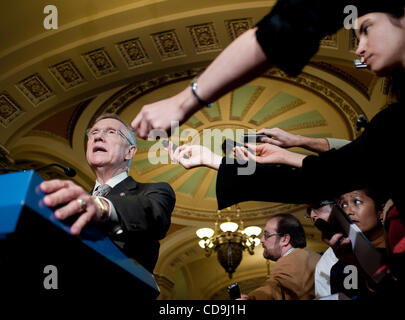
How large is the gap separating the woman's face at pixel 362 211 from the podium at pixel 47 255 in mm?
1643

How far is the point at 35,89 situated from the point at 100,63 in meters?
1.09

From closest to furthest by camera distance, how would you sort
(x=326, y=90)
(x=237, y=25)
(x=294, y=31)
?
(x=294, y=31) → (x=237, y=25) → (x=326, y=90)

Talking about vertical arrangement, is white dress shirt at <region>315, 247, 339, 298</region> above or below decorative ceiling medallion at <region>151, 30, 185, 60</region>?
below

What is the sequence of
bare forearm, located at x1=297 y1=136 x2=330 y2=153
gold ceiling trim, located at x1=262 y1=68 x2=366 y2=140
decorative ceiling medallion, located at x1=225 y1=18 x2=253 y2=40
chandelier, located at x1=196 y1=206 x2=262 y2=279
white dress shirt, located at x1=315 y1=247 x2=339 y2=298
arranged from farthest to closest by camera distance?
chandelier, located at x1=196 y1=206 x2=262 y2=279 → gold ceiling trim, located at x1=262 y1=68 x2=366 y2=140 → decorative ceiling medallion, located at x1=225 y1=18 x2=253 y2=40 → white dress shirt, located at x1=315 y1=247 x2=339 y2=298 → bare forearm, located at x1=297 y1=136 x2=330 y2=153

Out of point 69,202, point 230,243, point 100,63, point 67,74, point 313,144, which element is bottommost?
point 69,202

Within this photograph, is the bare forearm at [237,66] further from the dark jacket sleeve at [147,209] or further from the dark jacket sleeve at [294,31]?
the dark jacket sleeve at [147,209]

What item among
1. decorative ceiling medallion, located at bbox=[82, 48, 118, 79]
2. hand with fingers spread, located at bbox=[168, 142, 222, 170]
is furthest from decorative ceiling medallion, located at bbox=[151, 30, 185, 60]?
hand with fingers spread, located at bbox=[168, 142, 222, 170]

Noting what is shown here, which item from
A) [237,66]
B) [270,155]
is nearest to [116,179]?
[270,155]

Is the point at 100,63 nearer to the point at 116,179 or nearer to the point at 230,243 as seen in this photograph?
the point at 116,179

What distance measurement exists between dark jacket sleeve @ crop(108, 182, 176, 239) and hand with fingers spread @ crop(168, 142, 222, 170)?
0.77 ft

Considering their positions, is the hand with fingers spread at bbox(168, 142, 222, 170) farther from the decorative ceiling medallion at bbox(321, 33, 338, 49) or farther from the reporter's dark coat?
the decorative ceiling medallion at bbox(321, 33, 338, 49)

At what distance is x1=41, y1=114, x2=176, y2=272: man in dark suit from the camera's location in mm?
832

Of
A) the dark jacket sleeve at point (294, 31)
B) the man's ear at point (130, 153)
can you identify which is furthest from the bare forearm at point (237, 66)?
the man's ear at point (130, 153)

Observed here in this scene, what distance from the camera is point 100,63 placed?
5637mm
